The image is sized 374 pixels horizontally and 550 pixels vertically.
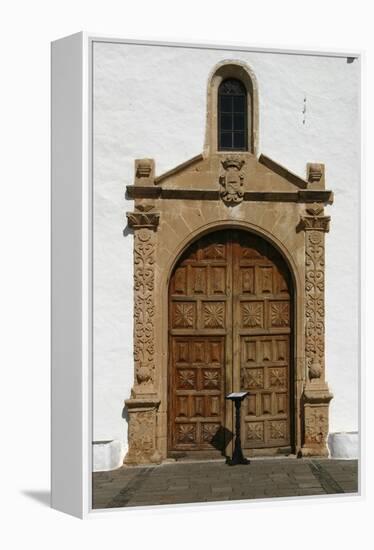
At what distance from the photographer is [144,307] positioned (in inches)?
359

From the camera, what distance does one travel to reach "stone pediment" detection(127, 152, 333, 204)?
30.2ft

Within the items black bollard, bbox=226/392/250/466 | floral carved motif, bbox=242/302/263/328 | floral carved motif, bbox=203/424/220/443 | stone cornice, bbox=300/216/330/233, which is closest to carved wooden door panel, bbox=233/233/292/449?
floral carved motif, bbox=242/302/263/328

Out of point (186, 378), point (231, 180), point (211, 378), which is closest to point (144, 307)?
point (186, 378)

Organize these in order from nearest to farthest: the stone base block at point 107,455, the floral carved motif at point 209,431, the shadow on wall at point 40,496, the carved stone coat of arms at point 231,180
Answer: the stone base block at point 107,455, the shadow on wall at point 40,496, the carved stone coat of arms at point 231,180, the floral carved motif at point 209,431

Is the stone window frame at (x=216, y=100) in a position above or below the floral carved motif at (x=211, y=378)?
above

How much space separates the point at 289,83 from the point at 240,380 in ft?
9.98

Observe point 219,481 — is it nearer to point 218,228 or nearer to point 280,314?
point 280,314

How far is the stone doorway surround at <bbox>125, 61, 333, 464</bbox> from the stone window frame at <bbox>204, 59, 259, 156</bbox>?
1 cm

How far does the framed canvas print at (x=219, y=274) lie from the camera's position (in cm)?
870

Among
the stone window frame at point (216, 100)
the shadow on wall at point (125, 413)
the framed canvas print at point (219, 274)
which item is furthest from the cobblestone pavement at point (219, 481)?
the stone window frame at point (216, 100)

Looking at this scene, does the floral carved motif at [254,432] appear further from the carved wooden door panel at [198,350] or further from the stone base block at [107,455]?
the stone base block at [107,455]

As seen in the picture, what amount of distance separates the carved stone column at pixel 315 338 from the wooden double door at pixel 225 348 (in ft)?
0.69

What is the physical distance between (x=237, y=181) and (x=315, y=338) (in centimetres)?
180

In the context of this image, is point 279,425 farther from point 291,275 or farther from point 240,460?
point 291,275
